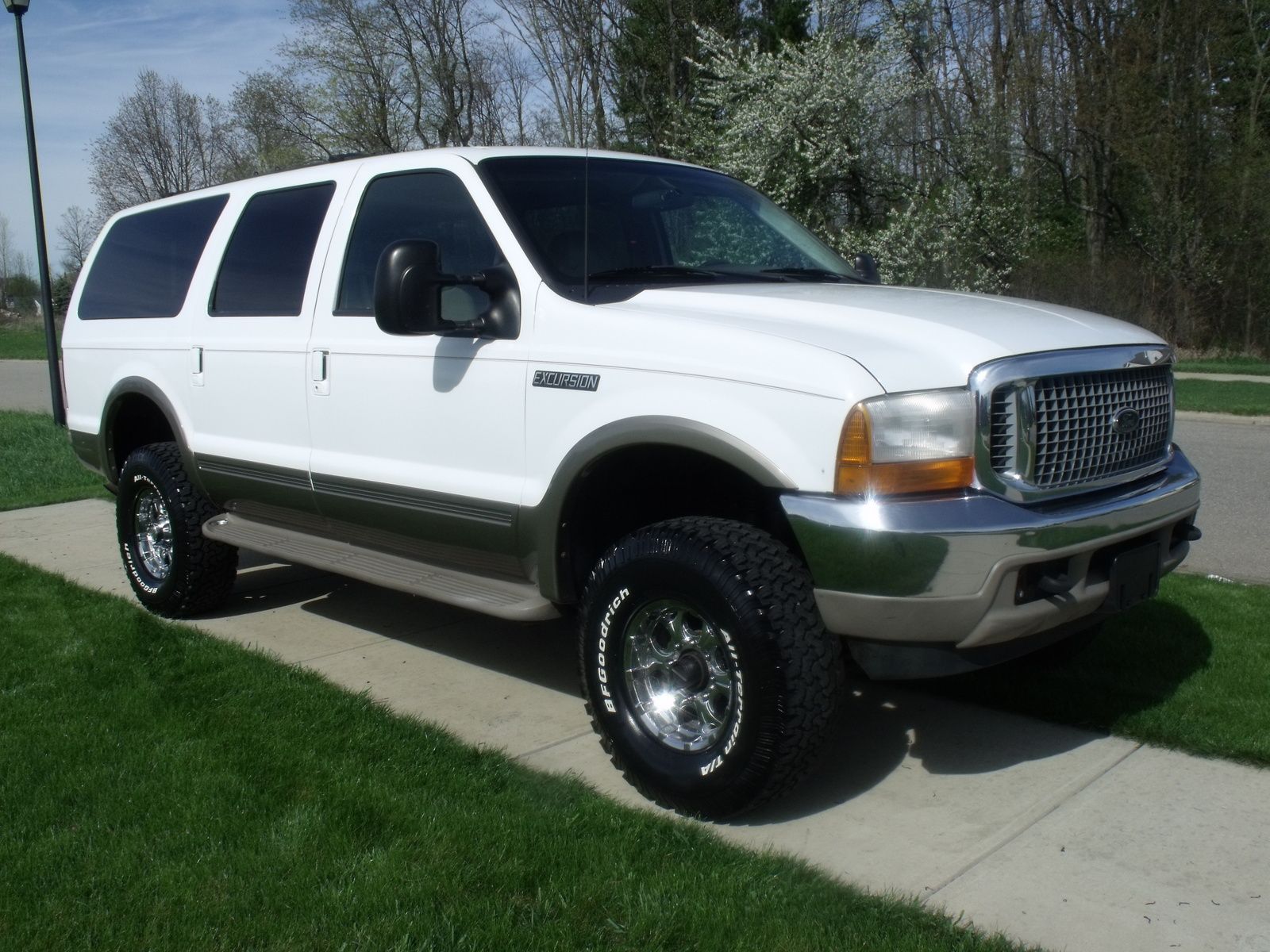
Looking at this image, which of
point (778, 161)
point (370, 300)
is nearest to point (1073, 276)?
point (778, 161)

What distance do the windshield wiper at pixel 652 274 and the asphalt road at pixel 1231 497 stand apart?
3744 mm

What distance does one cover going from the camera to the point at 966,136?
24141mm

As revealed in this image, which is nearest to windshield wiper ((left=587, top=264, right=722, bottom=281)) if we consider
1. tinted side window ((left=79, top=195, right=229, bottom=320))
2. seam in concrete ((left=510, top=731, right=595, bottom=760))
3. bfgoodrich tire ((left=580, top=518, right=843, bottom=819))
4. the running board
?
bfgoodrich tire ((left=580, top=518, right=843, bottom=819))

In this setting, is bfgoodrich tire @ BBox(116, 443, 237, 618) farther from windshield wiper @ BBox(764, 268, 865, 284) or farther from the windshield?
windshield wiper @ BBox(764, 268, 865, 284)

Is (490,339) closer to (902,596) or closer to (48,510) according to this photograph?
(902,596)

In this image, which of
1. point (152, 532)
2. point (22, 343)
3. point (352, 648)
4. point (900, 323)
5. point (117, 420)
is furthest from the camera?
point (22, 343)

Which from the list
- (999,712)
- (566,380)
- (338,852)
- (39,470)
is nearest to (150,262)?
(566,380)

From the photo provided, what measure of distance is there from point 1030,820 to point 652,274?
2.23 m

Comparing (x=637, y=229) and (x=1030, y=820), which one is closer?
(x=1030, y=820)

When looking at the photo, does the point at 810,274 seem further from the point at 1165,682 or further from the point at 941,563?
the point at 1165,682

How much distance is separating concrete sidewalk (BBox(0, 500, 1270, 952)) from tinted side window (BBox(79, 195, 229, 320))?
1837 millimetres

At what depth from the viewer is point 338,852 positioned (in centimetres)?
341

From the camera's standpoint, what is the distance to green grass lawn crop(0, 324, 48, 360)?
30.9m

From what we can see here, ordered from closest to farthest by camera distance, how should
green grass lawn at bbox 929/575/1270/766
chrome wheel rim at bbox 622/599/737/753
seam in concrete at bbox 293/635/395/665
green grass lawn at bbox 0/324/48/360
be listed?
chrome wheel rim at bbox 622/599/737/753 → green grass lawn at bbox 929/575/1270/766 → seam in concrete at bbox 293/635/395/665 → green grass lawn at bbox 0/324/48/360
